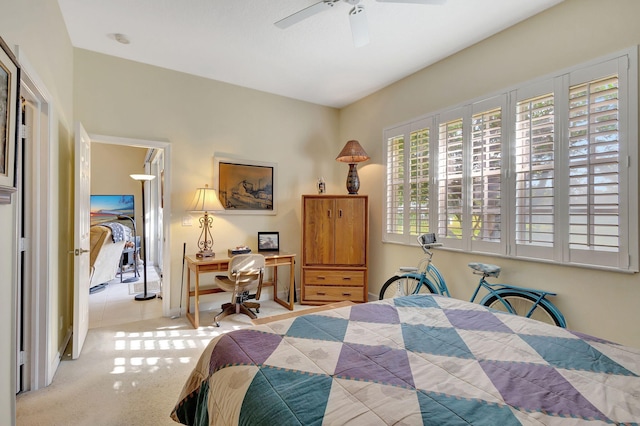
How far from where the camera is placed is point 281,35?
2824 millimetres

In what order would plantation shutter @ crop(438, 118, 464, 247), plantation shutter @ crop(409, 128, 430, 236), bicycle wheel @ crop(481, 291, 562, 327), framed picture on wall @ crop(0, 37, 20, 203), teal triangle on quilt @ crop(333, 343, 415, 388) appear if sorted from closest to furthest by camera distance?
teal triangle on quilt @ crop(333, 343, 415, 388), framed picture on wall @ crop(0, 37, 20, 203), bicycle wheel @ crop(481, 291, 562, 327), plantation shutter @ crop(438, 118, 464, 247), plantation shutter @ crop(409, 128, 430, 236)

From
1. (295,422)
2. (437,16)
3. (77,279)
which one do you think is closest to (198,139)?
(77,279)

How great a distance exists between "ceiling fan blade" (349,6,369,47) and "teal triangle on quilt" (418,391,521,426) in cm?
241

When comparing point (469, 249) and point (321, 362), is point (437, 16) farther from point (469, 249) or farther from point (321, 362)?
point (321, 362)

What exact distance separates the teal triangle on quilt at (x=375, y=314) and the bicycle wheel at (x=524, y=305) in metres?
1.36

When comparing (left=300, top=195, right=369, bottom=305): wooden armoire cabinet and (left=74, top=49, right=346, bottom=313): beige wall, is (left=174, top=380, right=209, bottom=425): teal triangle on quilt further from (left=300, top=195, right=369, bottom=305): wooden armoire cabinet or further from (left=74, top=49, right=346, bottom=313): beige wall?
(left=300, top=195, right=369, bottom=305): wooden armoire cabinet

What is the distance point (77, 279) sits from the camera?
2512 mm

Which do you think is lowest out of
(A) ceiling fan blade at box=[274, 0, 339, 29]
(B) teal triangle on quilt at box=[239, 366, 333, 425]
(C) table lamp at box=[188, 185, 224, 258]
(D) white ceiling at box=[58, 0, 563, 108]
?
(B) teal triangle on quilt at box=[239, 366, 333, 425]

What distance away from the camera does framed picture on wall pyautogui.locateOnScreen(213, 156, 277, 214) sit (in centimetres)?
385

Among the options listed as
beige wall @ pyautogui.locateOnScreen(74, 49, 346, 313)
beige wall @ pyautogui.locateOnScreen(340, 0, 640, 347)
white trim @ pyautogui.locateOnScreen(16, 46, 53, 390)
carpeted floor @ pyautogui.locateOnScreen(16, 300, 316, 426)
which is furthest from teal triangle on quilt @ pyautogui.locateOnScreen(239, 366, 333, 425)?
beige wall @ pyautogui.locateOnScreen(74, 49, 346, 313)

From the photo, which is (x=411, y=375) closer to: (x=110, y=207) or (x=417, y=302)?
Result: (x=417, y=302)

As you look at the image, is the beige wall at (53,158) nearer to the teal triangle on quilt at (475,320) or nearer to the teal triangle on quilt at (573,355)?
the teal triangle on quilt at (475,320)

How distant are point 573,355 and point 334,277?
286 cm

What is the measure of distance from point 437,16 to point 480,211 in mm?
1752
